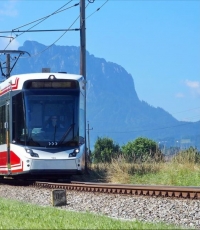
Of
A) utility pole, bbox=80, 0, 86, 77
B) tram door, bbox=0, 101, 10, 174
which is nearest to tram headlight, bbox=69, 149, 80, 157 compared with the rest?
tram door, bbox=0, 101, 10, 174

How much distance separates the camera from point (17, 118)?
898 inches

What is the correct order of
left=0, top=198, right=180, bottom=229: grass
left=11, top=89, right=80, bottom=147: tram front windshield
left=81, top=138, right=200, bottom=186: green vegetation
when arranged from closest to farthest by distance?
left=0, top=198, right=180, bottom=229: grass
left=11, top=89, right=80, bottom=147: tram front windshield
left=81, top=138, right=200, bottom=186: green vegetation

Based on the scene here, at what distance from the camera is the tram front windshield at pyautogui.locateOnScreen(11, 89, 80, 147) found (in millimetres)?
22281

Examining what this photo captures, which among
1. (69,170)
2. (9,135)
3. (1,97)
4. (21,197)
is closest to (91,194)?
(21,197)

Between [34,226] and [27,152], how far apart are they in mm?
12410

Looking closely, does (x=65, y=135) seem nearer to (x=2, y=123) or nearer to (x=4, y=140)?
(x=4, y=140)

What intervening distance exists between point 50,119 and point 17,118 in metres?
1.18

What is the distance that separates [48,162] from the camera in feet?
72.5

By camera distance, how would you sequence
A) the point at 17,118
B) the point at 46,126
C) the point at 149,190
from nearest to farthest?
1. the point at 149,190
2. the point at 46,126
3. the point at 17,118

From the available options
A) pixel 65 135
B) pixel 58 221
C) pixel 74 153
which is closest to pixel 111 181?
pixel 74 153

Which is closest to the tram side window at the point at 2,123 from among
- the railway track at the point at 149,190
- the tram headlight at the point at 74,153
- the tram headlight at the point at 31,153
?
the tram headlight at the point at 31,153

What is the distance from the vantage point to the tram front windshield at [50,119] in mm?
22281

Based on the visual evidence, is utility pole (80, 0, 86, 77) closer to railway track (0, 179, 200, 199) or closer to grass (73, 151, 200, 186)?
grass (73, 151, 200, 186)

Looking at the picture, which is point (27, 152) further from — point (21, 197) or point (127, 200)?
point (127, 200)
